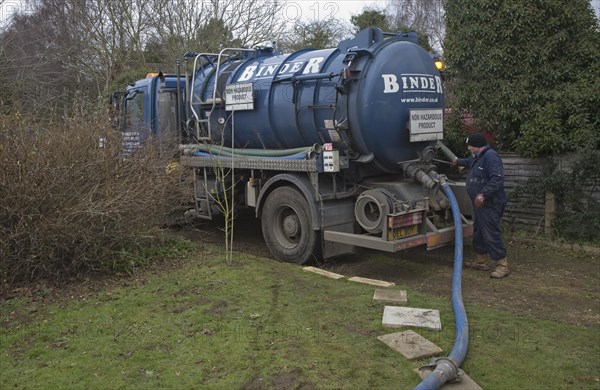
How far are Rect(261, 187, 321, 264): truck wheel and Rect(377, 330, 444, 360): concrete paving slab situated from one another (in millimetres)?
2770

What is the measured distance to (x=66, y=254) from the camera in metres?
5.89

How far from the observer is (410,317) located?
4891mm

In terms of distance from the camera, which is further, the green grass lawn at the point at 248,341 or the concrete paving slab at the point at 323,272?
the concrete paving slab at the point at 323,272

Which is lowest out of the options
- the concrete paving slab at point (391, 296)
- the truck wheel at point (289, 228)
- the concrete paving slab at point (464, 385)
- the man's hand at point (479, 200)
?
the concrete paving slab at point (464, 385)

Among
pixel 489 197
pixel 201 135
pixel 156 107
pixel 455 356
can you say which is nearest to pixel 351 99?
pixel 489 197

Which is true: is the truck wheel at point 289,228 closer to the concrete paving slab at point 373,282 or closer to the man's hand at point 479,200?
the concrete paving slab at point 373,282

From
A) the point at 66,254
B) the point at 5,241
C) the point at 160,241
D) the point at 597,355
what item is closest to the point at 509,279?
the point at 597,355

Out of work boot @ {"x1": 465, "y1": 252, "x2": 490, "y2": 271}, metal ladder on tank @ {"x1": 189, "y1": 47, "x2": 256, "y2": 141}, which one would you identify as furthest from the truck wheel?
work boot @ {"x1": 465, "y1": 252, "x2": 490, "y2": 271}

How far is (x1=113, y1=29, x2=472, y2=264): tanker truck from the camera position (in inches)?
261

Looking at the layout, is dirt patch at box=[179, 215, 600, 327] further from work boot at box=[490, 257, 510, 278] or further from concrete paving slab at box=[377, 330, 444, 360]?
concrete paving slab at box=[377, 330, 444, 360]

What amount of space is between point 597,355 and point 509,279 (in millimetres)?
2350

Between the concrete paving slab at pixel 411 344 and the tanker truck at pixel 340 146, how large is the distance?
1.85 metres

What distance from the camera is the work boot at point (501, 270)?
6496mm

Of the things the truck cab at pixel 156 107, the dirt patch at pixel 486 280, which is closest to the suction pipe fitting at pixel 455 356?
the dirt patch at pixel 486 280
